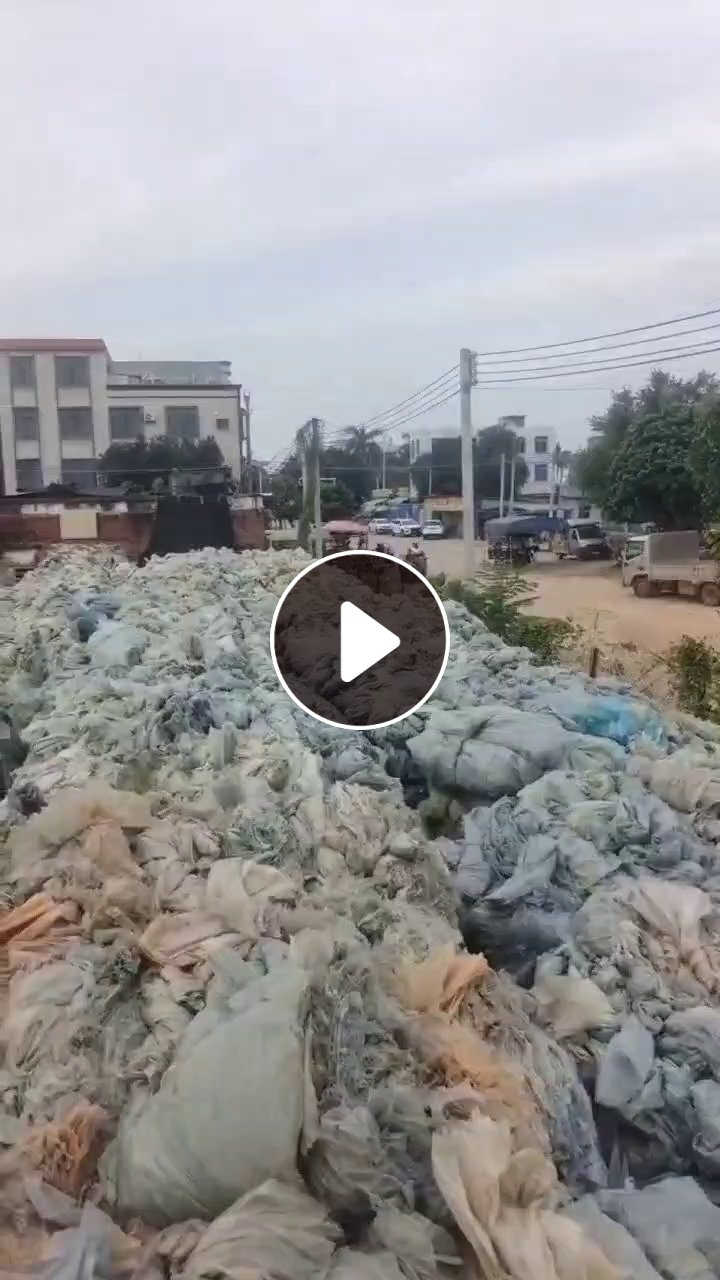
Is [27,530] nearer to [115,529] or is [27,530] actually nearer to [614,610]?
[115,529]

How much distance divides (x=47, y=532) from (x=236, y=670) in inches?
28.7

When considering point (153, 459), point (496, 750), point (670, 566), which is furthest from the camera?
point (670, 566)

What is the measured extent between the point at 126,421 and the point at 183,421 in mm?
181

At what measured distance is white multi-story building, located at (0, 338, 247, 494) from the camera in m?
2.79

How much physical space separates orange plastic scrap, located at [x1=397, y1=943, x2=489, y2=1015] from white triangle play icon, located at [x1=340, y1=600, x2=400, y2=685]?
611 mm

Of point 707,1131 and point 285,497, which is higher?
point 285,497

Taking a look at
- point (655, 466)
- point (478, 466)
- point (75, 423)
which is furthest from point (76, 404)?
point (655, 466)

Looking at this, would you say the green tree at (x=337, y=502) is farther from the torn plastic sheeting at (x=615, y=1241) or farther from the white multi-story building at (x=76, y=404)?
the torn plastic sheeting at (x=615, y=1241)

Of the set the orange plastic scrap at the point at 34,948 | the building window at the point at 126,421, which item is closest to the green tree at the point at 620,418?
the building window at the point at 126,421

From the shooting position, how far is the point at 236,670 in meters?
2.93

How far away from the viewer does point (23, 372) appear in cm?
279

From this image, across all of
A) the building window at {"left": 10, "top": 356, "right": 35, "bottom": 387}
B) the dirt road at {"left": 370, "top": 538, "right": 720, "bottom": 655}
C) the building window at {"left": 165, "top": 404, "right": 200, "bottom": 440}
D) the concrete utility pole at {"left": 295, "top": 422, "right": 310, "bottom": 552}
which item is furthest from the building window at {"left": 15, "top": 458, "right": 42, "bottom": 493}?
the dirt road at {"left": 370, "top": 538, "right": 720, "bottom": 655}

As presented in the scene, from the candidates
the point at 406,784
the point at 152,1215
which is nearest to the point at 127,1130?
the point at 152,1215

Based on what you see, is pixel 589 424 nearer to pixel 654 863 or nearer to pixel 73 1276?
pixel 654 863
